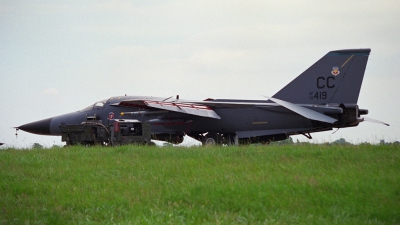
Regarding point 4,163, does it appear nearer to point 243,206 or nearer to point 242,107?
point 243,206

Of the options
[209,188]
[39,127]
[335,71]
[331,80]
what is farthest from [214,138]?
[209,188]

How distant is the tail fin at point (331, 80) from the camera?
875 inches

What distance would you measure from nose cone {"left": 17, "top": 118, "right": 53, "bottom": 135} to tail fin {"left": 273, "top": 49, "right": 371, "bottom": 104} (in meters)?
11.2

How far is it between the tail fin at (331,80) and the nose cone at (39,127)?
1122cm

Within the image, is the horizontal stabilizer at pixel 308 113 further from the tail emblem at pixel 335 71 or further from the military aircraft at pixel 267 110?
the tail emblem at pixel 335 71

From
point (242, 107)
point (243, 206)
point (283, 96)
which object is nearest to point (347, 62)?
point (283, 96)

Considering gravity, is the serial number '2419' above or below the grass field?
above

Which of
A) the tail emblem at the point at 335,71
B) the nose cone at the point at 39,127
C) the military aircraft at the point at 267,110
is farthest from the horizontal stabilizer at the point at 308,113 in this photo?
the nose cone at the point at 39,127

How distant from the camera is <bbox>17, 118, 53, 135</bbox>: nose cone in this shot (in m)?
26.7

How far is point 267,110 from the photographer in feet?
76.6

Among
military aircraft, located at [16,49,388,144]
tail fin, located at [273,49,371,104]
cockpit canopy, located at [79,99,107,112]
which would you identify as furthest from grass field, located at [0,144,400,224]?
cockpit canopy, located at [79,99,107,112]

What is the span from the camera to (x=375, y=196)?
31.5 feet

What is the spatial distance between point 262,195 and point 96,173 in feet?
15.3

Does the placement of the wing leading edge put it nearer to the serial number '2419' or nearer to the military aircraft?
the military aircraft
